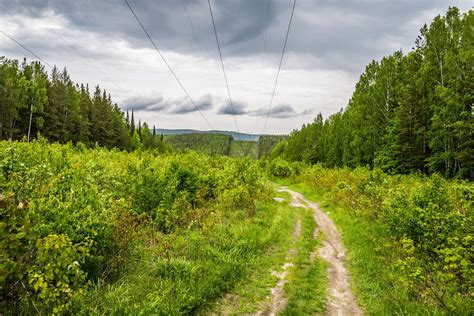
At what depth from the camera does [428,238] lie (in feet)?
23.4

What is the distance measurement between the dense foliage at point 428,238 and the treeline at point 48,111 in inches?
1469

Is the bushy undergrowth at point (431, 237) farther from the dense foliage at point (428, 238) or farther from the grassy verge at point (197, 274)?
the grassy verge at point (197, 274)

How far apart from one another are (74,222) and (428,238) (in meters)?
7.88

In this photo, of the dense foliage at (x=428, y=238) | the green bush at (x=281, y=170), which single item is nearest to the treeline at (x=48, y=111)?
the green bush at (x=281, y=170)

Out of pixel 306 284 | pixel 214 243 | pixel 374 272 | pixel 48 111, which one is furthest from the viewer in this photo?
pixel 48 111

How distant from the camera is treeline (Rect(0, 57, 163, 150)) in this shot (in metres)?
42.8

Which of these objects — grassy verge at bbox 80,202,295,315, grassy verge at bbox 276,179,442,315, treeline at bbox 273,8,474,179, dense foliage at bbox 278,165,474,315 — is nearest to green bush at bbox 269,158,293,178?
treeline at bbox 273,8,474,179

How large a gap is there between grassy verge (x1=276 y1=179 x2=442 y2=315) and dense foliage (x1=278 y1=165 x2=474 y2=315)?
0.06 m

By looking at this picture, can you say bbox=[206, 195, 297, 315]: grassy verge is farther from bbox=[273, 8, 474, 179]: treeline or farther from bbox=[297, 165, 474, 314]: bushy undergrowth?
bbox=[273, 8, 474, 179]: treeline

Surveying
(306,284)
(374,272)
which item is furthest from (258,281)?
(374,272)

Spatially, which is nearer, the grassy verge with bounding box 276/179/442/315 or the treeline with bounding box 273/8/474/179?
the grassy verge with bounding box 276/179/442/315

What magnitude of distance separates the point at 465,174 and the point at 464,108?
17.4 ft

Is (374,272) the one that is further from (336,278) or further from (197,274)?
(197,274)

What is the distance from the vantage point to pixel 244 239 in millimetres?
9391
